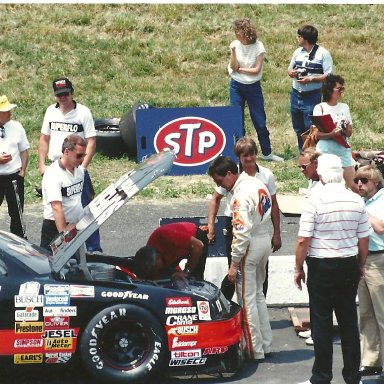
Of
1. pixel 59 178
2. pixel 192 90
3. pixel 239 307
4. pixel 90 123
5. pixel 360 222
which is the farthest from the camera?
pixel 192 90

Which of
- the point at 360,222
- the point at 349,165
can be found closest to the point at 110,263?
the point at 360,222

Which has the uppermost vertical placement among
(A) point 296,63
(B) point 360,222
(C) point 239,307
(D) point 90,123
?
(A) point 296,63

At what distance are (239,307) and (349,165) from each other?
356 cm

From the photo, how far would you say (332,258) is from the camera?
7.71 m

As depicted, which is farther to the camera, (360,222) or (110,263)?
(110,263)

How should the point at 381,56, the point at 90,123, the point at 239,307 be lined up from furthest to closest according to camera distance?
the point at 381,56
the point at 90,123
the point at 239,307

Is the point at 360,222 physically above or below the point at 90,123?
below

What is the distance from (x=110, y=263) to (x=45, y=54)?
11.4m

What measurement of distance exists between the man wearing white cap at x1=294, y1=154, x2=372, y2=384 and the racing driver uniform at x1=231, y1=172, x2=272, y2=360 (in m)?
0.86

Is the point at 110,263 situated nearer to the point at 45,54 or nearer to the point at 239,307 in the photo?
the point at 239,307

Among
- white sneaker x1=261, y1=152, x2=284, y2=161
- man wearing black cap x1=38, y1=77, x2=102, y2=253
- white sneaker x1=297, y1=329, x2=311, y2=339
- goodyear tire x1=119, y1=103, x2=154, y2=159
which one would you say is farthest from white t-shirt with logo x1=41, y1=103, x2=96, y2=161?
white sneaker x1=261, y1=152, x2=284, y2=161

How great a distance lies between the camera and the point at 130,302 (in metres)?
8.13

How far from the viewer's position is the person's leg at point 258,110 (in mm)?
15430

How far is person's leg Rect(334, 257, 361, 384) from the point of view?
7762 millimetres
